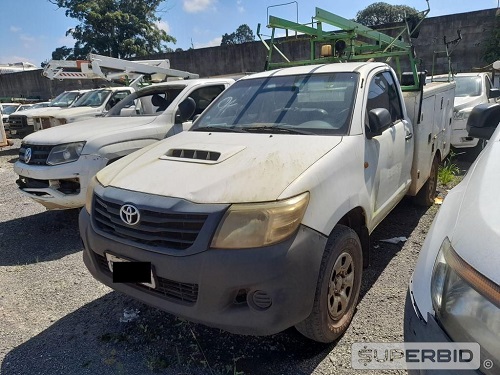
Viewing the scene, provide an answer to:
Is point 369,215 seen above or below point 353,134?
below

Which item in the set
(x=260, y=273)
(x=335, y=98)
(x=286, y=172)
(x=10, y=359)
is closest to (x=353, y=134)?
(x=335, y=98)

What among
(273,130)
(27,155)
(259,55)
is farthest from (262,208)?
(259,55)

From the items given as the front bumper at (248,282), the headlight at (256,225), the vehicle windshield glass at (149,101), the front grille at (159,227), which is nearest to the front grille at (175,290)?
the front bumper at (248,282)

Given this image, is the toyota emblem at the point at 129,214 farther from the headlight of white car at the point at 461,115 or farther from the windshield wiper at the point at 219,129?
the headlight of white car at the point at 461,115

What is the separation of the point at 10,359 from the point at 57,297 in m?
0.76

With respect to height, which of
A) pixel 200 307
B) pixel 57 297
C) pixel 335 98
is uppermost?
pixel 335 98

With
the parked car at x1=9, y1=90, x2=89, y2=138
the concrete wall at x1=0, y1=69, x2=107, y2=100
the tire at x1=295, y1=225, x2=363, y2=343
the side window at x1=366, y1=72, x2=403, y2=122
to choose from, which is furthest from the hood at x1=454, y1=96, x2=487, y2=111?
the concrete wall at x1=0, y1=69, x2=107, y2=100

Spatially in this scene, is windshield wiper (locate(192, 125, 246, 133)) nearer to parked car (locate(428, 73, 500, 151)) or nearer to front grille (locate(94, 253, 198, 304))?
front grille (locate(94, 253, 198, 304))

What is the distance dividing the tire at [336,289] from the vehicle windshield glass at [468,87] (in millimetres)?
6953

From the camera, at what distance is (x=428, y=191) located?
4.62 meters

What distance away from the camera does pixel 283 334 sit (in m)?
2.48

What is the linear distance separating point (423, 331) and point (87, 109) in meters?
9.91

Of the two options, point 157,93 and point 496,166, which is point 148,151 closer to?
point 496,166

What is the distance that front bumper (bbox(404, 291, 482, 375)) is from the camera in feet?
4.27
